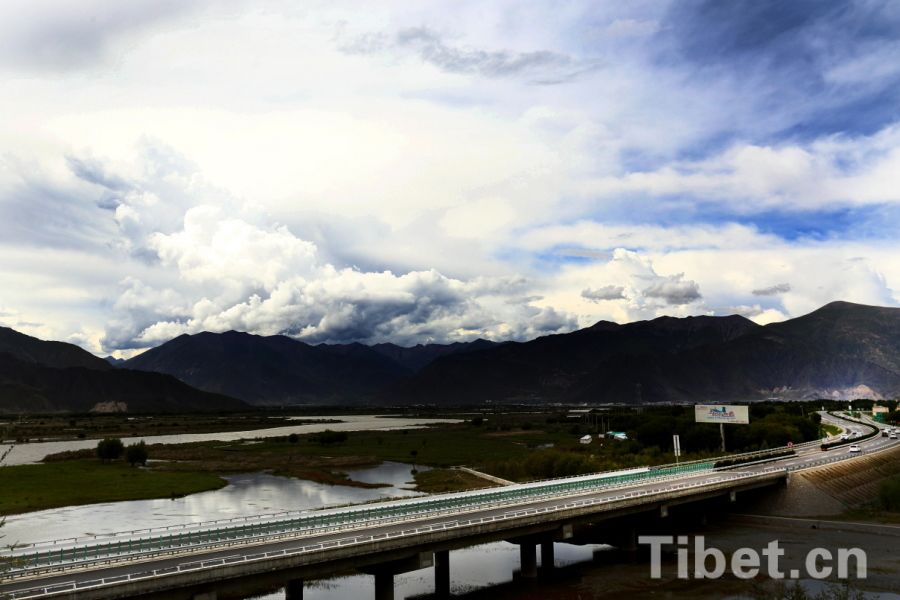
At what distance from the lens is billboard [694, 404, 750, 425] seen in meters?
138

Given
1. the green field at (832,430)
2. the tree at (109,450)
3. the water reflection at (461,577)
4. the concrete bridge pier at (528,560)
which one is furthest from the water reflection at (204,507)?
the green field at (832,430)

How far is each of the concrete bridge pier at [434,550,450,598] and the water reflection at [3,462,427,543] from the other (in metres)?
27.3

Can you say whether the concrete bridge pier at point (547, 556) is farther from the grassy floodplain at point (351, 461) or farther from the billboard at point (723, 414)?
the billboard at point (723, 414)

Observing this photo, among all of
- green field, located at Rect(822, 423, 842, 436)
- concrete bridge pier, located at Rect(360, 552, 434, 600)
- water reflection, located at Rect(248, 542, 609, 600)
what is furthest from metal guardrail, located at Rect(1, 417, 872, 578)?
green field, located at Rect(822, 423, 842, 436)

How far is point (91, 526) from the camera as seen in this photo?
82.5 meters

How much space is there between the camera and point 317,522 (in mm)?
54656

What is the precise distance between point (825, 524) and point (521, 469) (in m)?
52.6

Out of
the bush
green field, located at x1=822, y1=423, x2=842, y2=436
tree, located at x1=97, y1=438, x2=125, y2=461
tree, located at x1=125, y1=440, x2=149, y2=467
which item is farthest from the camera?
green field, located at x1=822, y1=423, x2=842, y2=436

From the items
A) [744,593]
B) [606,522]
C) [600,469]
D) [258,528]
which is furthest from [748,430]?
[258,528]

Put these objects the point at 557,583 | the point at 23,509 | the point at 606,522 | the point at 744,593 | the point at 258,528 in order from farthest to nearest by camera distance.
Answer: the point at 23,509, the point at 606,522, the point at 557,583, the point at 744,593, the point at 258,528

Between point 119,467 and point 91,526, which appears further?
point 119,467

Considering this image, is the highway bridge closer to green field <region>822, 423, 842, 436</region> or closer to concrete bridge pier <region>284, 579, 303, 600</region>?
concrete bridge pier <region>284, 579, 303, 600</region>

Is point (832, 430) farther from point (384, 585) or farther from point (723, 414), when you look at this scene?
point (384, 585)

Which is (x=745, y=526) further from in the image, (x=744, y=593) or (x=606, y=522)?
A: (x=744, y=593)
